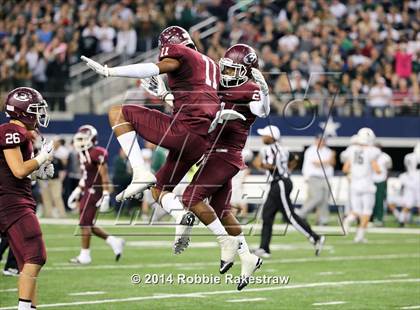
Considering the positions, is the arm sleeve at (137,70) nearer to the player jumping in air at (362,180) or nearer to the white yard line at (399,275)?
the white yard line at (399,275)

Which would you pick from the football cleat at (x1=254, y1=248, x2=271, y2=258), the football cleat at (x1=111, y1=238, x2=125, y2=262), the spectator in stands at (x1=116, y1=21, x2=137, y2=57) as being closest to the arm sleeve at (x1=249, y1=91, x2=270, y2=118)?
the football cleat at (x1=111, y1=238, x2=125, y2=262)

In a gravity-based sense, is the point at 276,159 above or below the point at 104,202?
above

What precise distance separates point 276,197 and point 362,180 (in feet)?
11.7

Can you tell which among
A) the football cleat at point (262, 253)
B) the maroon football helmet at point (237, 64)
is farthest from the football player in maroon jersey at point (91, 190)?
the maroon football helmet at point (237, 64)

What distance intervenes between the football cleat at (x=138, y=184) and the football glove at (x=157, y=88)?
0.84m

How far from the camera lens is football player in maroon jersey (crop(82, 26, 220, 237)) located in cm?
891

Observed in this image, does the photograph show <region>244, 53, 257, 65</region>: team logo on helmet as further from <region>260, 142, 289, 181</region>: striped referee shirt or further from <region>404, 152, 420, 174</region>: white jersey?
<region>404, 152, 420, 174</region>: white jersey

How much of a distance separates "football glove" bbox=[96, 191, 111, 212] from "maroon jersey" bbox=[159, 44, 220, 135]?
17.9 feet

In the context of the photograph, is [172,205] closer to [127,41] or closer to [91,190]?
[91,190]

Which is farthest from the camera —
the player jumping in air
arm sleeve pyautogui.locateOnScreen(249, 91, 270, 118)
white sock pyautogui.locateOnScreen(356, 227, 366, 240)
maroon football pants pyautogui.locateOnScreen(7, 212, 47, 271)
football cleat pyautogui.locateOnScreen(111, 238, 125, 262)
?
the player jumping in air

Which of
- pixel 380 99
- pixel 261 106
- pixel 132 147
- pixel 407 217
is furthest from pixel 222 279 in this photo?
pixel 380 99

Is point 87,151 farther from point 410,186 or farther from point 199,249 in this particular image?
point 410,186

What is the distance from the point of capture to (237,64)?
971 cm

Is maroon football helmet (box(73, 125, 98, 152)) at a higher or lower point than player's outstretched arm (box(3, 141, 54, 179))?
lower
